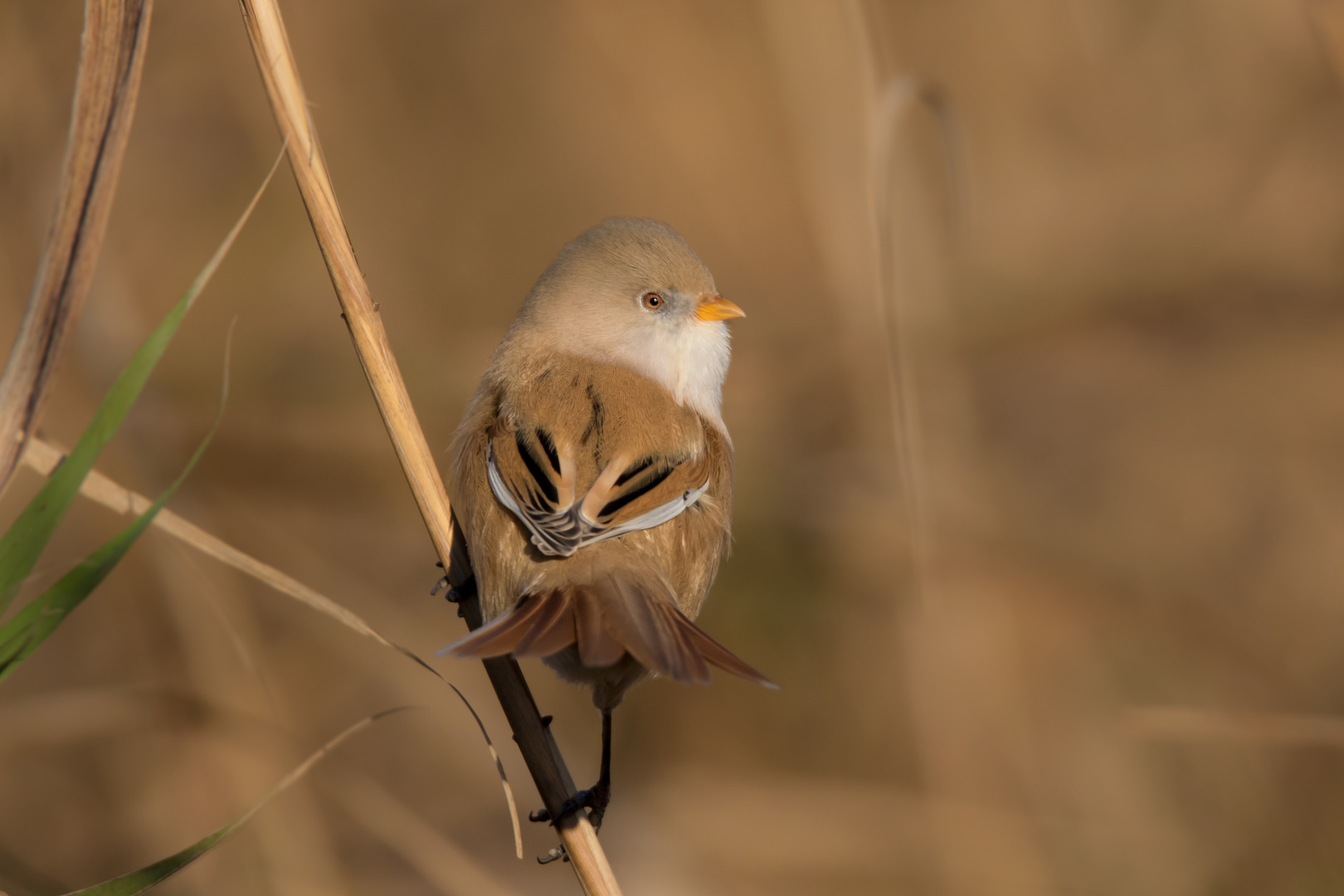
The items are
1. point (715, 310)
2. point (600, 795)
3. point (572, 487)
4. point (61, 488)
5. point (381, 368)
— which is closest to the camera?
point (61, 488)

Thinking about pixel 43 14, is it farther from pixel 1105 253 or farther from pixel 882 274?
pixel 1105 253

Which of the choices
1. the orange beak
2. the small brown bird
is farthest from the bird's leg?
the orange beak

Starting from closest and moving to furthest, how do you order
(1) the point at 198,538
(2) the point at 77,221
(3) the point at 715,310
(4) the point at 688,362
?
(2) the point at 77,221 < (1) the point at 198,538 < (4) the point at 688,362 < (3) the point at 715,310

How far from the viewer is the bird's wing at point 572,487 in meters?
2.34

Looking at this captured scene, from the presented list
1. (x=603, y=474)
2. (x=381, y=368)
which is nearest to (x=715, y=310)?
(x=603, y=474)

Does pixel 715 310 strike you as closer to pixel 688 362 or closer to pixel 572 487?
pixel 688 362

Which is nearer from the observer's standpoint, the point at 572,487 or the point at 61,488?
the point at 61,488

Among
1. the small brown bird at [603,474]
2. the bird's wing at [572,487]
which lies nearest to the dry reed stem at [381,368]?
the small brown bird at [603,474]

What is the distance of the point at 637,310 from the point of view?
10.5ft

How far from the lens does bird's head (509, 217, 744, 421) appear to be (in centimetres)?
309

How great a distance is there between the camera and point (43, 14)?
12.4 feet

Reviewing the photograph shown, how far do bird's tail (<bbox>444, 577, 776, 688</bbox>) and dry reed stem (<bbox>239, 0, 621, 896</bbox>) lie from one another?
20cm

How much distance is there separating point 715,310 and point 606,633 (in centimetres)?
144

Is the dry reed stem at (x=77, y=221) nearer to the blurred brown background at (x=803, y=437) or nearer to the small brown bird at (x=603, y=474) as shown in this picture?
the small brown bird at (x=603, y=474)
